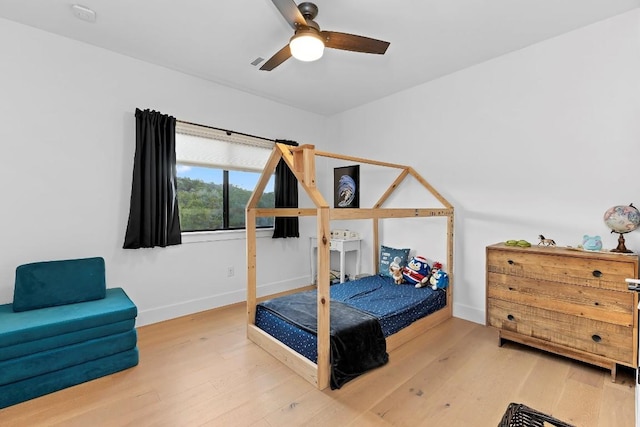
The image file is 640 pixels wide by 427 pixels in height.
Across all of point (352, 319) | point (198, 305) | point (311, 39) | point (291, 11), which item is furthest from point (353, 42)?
point (198, 305)

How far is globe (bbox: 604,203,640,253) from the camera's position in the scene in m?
2.06

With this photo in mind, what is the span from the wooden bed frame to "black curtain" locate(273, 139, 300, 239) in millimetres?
1285

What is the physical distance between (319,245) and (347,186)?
8.42 ft

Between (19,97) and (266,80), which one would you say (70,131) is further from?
(266,80)

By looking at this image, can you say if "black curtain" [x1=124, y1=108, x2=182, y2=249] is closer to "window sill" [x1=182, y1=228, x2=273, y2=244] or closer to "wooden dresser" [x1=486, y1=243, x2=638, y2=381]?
"window sill" [x1=182, y1=228, x2=273, y2=244]

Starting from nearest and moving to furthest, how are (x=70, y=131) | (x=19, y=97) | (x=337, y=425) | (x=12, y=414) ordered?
(x=337, y=425), (x=12, y=414), (x=19, y=97), (x=70, y=131)

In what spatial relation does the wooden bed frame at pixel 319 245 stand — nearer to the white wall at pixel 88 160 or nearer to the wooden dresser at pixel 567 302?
the wooden dresser at pixel 567 302

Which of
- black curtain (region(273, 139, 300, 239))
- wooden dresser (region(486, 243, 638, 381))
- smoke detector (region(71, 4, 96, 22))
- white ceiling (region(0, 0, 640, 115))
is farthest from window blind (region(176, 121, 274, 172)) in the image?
wooden dresser (region(486, 243, 638, 381))

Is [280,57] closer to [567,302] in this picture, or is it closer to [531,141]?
[531,141]

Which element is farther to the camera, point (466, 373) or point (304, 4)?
point (466, 373)

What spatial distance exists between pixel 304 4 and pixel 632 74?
2.50 m

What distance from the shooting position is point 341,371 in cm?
Result: 200

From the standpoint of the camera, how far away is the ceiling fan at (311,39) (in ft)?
5.80

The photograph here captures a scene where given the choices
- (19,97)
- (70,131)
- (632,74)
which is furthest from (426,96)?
(19,97)
